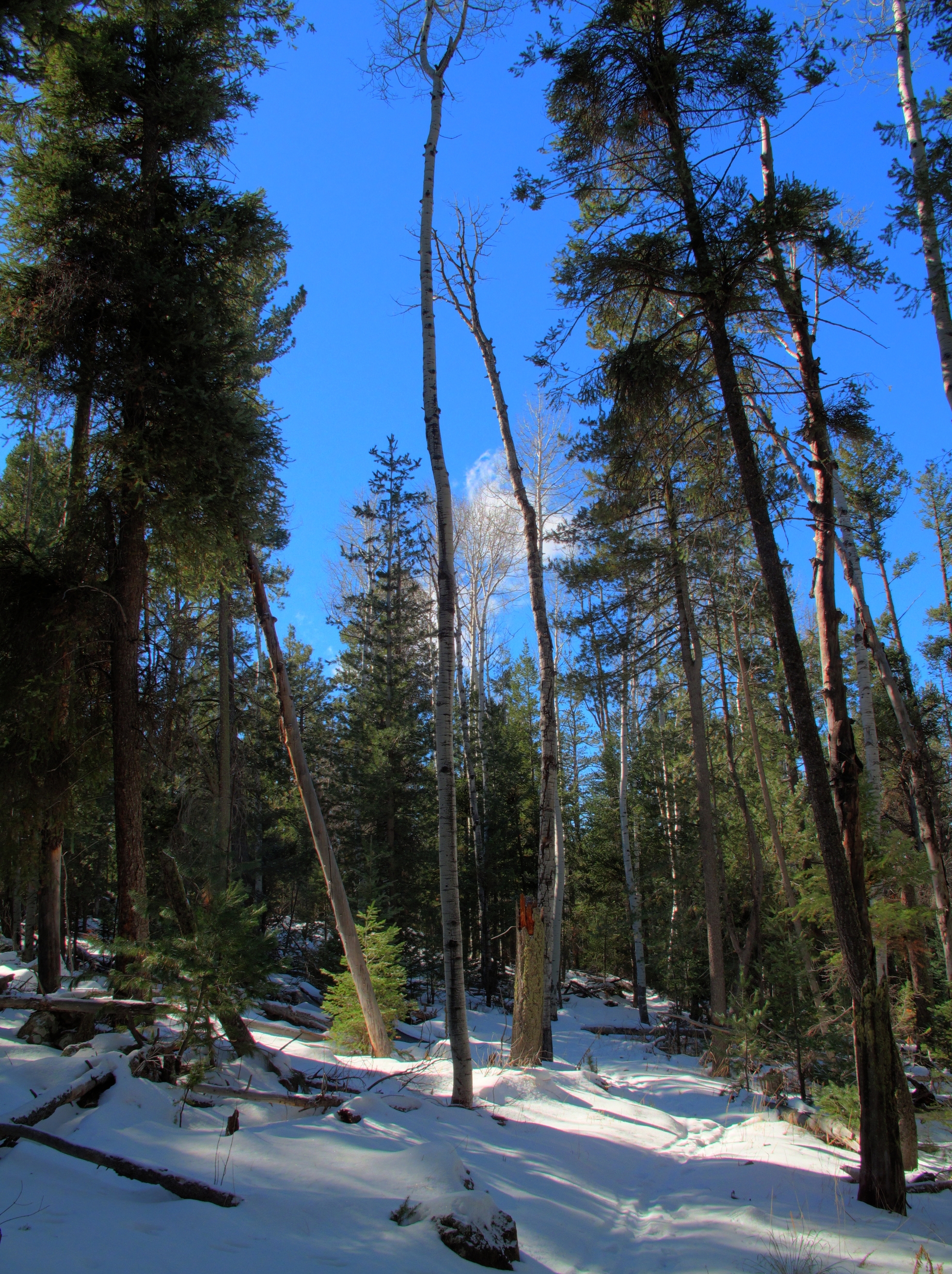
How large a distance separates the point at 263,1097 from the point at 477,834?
15314mm

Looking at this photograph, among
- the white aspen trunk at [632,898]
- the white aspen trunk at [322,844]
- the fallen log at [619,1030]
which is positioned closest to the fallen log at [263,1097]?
the white aspen trunk at [322,844]

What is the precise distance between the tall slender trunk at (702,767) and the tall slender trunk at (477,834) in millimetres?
7095

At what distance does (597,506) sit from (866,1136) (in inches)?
346

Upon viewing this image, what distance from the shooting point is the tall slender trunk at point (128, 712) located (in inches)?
287

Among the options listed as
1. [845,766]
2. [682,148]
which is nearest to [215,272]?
[682,148]

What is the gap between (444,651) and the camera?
22.6 feet

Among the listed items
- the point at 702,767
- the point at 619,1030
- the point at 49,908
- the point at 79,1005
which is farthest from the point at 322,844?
the point at 619,1030

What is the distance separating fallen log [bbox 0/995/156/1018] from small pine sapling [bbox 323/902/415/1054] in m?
3.45

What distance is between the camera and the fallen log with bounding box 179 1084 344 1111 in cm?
498

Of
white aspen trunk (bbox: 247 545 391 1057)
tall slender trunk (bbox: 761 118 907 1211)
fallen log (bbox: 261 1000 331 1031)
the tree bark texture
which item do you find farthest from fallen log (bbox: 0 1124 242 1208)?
fallen log (bbox: 261 1000 331 1031)

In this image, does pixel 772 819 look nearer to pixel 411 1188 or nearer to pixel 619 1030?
pixel 619 1030

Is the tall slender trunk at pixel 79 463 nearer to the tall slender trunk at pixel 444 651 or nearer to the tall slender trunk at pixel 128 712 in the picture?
the tall slender trunk at pixel 128 712

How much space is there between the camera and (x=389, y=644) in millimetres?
19344

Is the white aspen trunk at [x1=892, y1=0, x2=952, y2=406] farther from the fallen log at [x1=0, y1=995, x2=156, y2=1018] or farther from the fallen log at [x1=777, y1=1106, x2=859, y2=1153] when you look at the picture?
the fallen log at [x1=0, y1=995, x2=156, y2=1018]
